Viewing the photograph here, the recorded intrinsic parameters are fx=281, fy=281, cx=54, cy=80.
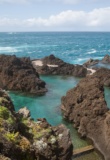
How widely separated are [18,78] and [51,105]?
41.3 ft

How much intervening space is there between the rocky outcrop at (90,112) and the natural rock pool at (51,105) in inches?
35.7

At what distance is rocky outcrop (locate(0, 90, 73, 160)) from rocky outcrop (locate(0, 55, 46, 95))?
86.1ft

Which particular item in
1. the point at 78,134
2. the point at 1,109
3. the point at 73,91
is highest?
the point at 1,109

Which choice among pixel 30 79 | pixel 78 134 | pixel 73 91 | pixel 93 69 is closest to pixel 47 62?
pixel 93 69

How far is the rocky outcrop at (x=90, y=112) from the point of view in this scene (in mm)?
28656

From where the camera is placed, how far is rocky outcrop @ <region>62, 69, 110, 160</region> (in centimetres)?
2866

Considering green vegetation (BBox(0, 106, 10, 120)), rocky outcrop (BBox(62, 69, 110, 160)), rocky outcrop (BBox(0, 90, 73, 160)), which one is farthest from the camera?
rocky outcrop (BBox(62, 69, 110, 160))

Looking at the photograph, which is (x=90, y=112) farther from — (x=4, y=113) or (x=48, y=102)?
(x=4, y=113)

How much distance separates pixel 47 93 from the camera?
49.5 meters

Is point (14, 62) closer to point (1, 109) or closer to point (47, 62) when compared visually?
point (47, 62)

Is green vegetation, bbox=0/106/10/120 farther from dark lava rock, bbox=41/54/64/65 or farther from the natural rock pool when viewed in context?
dark lava rock, bbox=41/54/64/65

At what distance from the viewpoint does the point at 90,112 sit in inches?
1273

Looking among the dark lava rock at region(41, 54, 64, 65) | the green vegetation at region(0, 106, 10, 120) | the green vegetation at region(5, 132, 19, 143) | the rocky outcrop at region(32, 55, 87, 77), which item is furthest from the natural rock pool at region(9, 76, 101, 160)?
the dark lava rock at region(41, 54, 64, 65)

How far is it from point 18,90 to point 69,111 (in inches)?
681
